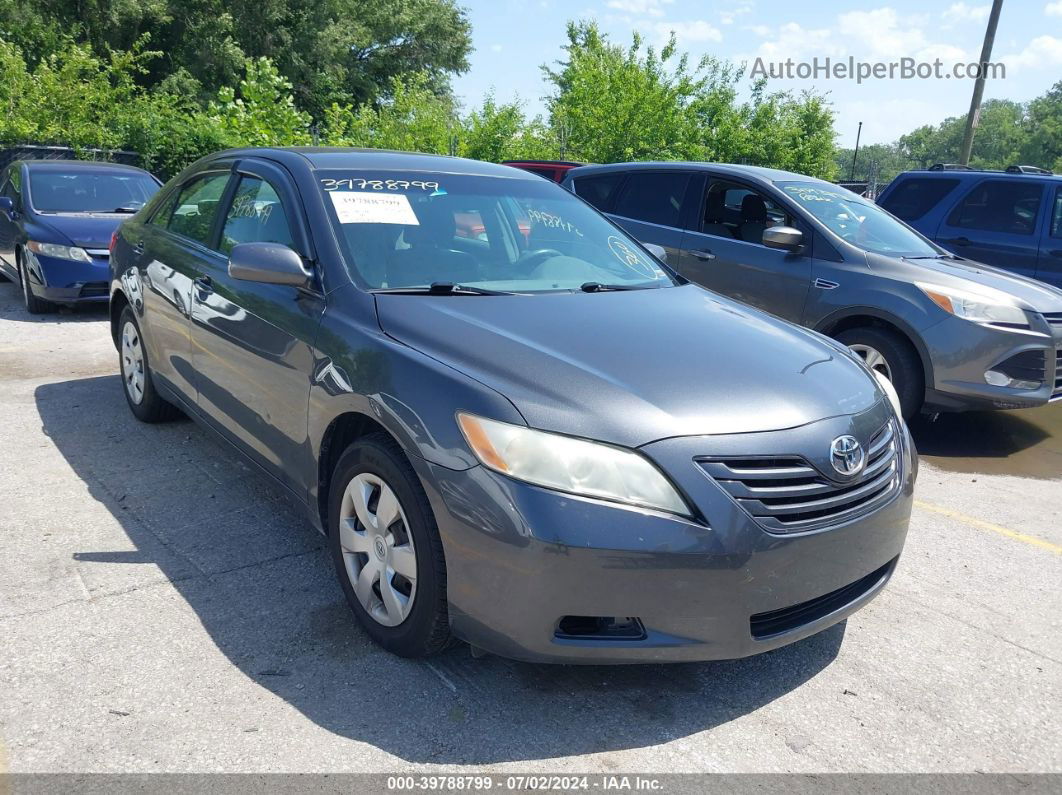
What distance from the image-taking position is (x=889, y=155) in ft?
485

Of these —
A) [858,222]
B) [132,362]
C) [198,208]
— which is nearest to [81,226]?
[132,362]

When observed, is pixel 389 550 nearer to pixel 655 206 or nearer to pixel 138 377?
pixel 138 377

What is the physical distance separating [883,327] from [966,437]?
1023 millimetres

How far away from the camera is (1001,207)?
826 centimetres

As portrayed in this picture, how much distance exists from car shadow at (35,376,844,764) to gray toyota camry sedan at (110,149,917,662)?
0.18 meters

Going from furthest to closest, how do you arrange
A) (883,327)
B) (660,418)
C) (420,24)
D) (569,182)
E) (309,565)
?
1. (420,24)
2. (569,182)
3. (883,327)
4. (309,565)
5. (660,418)

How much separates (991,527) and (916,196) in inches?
209

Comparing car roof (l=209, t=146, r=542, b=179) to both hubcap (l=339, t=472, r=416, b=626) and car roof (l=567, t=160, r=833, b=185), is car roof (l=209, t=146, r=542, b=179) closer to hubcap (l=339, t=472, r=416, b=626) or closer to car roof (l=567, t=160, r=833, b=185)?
hubcap (l=339, t=472, r=416, b=626)

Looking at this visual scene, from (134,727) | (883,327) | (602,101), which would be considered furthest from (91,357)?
(602,101)

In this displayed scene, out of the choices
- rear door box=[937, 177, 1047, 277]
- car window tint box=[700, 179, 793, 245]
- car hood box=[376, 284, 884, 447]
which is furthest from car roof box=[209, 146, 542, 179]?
rear door box=[937, 177, 1047, 277]

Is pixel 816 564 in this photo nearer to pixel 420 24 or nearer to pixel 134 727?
pixel 134 727

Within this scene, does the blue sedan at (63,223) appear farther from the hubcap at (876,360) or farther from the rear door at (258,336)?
the hubcap at (876,360)

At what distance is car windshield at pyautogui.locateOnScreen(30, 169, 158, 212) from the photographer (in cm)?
896

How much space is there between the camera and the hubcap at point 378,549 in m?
2.76
